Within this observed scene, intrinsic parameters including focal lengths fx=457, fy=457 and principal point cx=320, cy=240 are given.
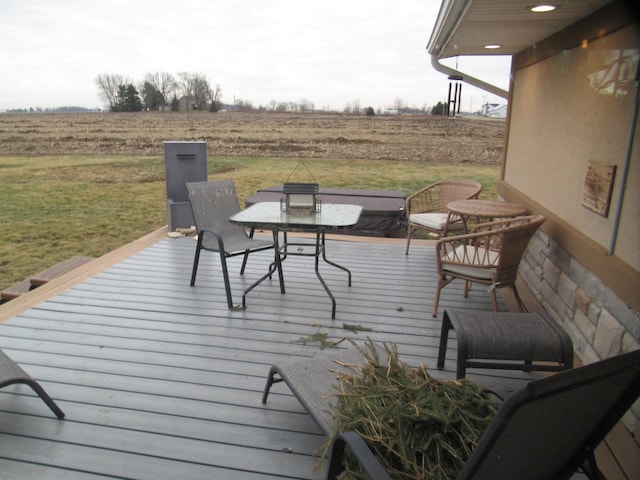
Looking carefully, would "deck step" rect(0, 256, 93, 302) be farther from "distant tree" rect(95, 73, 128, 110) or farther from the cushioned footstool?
"distant tree" rect(95, 73, 128, 110)

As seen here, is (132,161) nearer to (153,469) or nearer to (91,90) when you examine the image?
(153,469)

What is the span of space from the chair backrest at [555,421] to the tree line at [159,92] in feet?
114

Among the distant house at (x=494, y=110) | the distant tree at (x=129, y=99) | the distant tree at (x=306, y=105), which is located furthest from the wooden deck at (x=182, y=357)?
the distant tree at (x=129, y=99)

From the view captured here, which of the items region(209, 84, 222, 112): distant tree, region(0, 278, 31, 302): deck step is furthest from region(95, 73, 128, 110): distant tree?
region(0, 278, 31, 302): deck step

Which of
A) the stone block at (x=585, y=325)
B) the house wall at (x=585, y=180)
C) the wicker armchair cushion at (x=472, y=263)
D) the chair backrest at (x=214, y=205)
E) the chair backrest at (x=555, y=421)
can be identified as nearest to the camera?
the chair backrest at (x=555, y=421)

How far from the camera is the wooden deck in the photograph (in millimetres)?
1850

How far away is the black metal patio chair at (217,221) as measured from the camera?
3.64m

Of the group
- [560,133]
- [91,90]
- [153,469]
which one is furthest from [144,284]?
[91,90]

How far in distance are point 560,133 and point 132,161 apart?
46.7 feet

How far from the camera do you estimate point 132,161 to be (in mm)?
14945

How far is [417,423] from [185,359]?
1.66 m

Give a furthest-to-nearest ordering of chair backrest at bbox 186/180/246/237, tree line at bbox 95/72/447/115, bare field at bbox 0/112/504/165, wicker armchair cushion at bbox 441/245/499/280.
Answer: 1. tree line at bbox 95/72/447/115
2. bare field at bbox 0/112/504/165
3. chair backrest at bbox 186/180/246/237
4. wicker armchair cushion at bbox 441/245/499/280

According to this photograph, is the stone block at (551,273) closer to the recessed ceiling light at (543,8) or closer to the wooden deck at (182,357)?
the wooden deck at (182,357)

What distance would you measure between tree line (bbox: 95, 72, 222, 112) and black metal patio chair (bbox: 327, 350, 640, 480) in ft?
114
